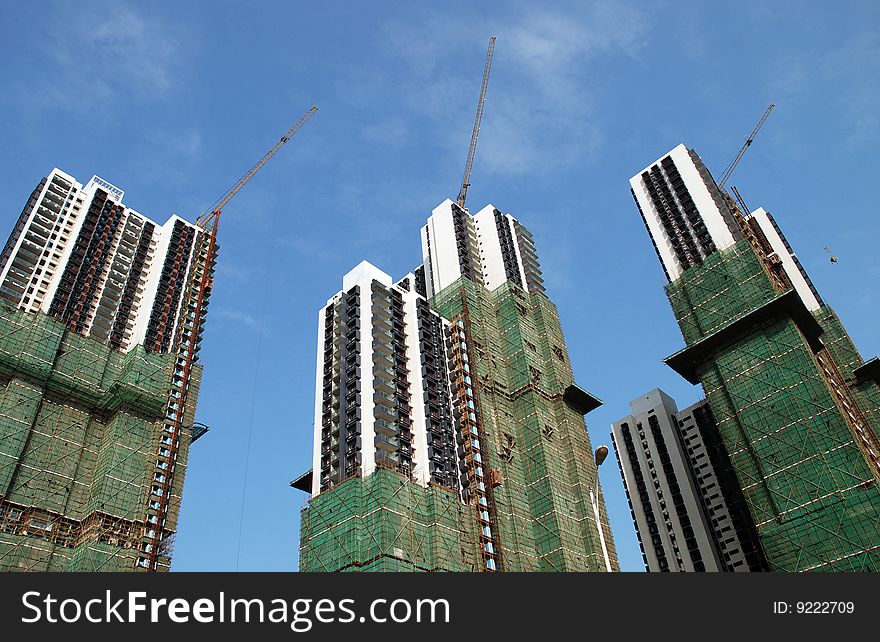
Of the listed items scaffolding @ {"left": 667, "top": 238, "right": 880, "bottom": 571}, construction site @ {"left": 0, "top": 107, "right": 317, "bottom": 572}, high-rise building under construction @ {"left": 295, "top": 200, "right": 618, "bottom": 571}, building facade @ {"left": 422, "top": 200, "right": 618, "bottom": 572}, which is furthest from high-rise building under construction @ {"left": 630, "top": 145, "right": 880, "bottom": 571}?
construction site @ {"left": 0, "top": 107, "right": 317, "bottom": 572}

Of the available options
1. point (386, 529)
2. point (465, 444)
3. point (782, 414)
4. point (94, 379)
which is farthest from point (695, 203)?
point (94, 379)

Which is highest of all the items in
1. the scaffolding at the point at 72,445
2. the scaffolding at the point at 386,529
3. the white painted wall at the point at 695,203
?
the white painted wall at the point at 695,203

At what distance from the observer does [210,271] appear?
4769 inches

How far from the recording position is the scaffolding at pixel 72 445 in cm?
7881

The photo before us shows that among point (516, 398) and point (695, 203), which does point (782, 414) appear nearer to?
point (516, 398)

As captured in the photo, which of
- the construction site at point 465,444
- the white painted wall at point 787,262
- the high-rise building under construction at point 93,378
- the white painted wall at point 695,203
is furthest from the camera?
the white painted wall at point 787,262

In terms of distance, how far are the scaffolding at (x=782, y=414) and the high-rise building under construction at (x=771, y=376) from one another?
12cm

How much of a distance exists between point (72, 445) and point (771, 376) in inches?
3383

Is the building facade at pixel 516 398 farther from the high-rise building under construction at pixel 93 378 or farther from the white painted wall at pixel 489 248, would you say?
the high-rise building under construction at pixel 93 378

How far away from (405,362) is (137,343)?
39.2 m

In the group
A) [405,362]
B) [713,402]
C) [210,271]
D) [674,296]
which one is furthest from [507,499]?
[210,271]

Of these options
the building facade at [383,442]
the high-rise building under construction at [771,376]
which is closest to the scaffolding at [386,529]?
the building facade at [383,442]
